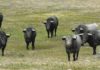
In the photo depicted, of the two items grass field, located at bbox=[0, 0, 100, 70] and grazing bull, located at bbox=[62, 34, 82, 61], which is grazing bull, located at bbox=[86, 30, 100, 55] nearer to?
grass field, located at bbox=[0, 0, 100, 70]

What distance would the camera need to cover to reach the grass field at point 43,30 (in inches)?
1045

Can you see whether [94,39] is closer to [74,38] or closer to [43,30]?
[74,38]

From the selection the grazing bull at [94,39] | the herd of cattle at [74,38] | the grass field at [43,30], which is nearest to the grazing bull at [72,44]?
the herd of cattle at [74,38]

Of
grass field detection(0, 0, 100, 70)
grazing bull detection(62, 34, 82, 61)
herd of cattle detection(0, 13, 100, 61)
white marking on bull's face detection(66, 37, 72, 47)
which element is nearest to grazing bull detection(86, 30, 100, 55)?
herd of cattle detection(0, 13, 100, 61)

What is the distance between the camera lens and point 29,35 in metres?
38.4

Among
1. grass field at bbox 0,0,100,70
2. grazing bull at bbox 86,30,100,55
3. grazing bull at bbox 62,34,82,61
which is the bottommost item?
grass field at bbox 0,0,100,70

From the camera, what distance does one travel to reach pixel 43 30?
52.0 m

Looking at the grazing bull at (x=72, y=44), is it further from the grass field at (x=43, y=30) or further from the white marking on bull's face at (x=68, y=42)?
the grass field at (x=43, y=30)

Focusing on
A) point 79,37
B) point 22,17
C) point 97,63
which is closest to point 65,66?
point 97,63

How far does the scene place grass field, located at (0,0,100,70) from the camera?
2655 centimetres

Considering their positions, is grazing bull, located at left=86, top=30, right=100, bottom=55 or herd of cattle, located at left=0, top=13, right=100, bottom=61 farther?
grazing bull, located at left=86, top=30, right=100, bottom=55

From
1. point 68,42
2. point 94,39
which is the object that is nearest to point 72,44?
point 68,42

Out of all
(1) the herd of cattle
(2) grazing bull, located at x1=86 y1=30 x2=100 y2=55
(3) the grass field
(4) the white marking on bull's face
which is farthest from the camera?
(2) grazing bull, located at x1=86 y1=30 x2=100 y2=55

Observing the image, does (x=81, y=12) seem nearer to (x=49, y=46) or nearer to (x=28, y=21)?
(x=28, y=21)
